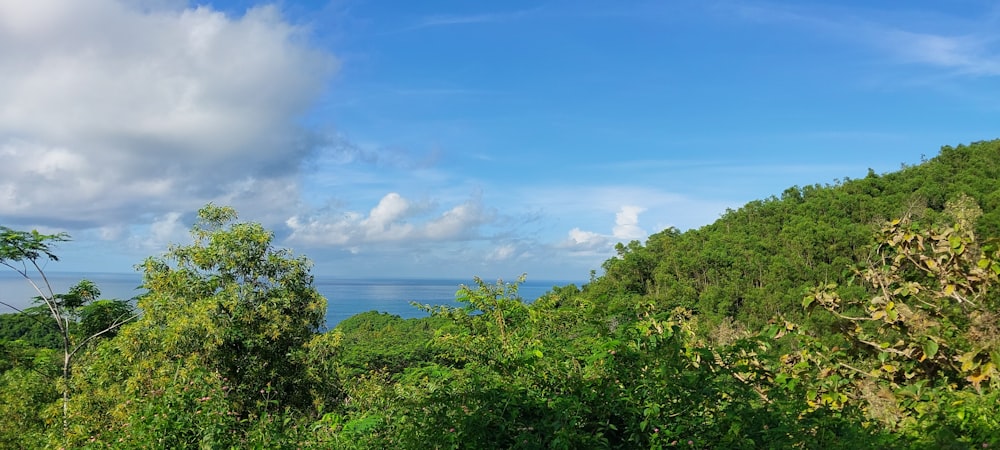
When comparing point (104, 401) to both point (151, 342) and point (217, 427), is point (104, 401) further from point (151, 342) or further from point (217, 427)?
point (217, 427)

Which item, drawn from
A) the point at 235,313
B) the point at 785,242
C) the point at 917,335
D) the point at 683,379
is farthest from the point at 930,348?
the point at 785,242

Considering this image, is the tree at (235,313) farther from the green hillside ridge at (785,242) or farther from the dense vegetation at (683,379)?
the green hillside ridge at (785,242)

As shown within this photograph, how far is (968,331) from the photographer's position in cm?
382

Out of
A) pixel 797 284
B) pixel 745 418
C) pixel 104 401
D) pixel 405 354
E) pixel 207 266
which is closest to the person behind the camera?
pixel 745 418

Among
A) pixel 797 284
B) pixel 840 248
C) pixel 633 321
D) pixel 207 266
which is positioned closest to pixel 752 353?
pixel 633 321

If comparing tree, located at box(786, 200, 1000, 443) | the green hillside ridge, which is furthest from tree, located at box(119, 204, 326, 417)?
the green hillside ridge

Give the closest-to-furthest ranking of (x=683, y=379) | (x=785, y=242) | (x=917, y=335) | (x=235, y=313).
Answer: (x=683, y=379) → (x=917, y=335) → (x=235, y=313) → (x=785, y=242)

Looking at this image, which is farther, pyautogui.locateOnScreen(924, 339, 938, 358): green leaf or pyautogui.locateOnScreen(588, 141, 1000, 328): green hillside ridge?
pyautogui.locateOnScreen(588, 141, 1000, 328): green hillside ridge

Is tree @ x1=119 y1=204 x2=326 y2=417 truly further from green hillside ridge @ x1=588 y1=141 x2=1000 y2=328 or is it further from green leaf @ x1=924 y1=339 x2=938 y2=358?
green hillside ridge @ x1=588 y1=141 x2=1000 y2=328

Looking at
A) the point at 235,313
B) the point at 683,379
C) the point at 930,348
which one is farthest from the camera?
the point at 235,313

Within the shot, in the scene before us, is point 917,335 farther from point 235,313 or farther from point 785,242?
point 785,242

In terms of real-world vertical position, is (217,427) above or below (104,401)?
above

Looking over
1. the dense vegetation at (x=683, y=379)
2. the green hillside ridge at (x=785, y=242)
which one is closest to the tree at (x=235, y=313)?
the dense vegetation at (x=683, y=379)

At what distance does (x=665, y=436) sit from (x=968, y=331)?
7.23 ft
